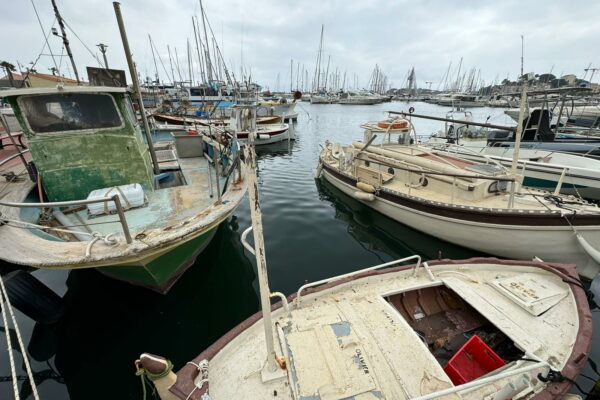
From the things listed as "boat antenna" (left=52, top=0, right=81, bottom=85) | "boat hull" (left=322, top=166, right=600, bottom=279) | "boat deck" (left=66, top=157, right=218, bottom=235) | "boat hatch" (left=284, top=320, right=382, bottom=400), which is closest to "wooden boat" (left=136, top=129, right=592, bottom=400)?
"boat hatch" (left=284, top=320, right=382, bottom=400)

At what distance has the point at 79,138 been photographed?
583 centimetres

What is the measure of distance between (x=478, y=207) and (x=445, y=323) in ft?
12.6

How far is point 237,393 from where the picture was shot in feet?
8.63

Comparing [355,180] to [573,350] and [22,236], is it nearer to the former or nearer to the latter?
[573,350]

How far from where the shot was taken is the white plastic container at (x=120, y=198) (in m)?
5.27

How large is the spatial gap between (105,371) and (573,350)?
6.62 metres

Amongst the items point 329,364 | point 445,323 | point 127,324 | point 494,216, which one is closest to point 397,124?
point 494,216

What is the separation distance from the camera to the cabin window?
5.43m

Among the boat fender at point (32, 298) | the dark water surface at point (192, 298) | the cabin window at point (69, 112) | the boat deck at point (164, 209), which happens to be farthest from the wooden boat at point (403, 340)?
the cabin window at point (69, 112)

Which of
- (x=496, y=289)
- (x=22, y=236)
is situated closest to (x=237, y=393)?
(x=496, y=289)

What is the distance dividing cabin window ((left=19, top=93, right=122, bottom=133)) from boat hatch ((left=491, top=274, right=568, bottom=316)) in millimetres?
8341

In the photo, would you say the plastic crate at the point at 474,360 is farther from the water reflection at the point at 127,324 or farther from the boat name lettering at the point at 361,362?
the water reflection at the point at 127,324

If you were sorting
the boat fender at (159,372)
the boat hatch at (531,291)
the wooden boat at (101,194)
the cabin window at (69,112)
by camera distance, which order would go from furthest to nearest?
1. the cabin window at (69,112)
2. the wooden boat at (101,194)
3. the boat hatch at (531,291)
4. the boat fender at (159,372)

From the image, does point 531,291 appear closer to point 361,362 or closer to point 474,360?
point 474,360
